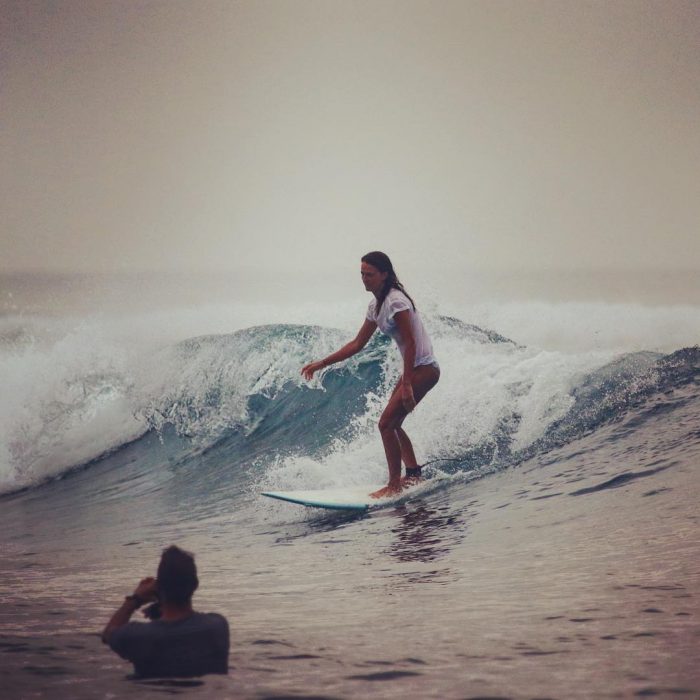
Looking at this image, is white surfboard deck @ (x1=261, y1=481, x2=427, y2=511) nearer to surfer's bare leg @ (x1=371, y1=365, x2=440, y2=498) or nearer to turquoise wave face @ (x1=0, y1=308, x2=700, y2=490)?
surfer's bare leg @ (x1=371, y1=365, x2=440, y2=498)

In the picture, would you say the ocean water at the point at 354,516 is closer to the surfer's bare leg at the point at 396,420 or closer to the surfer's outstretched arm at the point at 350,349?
the surfer's bare leg at the point at 396,420

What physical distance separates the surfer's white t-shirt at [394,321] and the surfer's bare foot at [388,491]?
29.2 inches

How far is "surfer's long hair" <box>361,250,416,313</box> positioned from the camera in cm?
530

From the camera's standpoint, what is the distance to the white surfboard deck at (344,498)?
17.6 ft

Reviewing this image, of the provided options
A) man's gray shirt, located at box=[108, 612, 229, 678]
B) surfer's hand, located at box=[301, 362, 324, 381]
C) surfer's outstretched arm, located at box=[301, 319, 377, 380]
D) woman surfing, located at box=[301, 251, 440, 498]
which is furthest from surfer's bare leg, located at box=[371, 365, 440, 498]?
man's gray shirt, located at box=[108, 612, 229, 678]

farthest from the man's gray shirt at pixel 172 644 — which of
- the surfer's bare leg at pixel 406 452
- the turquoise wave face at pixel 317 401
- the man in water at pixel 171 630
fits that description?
the turquoise wave face at pixel 317 401

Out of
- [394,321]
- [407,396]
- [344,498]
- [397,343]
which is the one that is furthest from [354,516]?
[394,321]

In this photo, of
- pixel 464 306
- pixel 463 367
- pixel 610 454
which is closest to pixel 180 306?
pixel 464 306

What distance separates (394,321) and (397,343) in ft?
0.43

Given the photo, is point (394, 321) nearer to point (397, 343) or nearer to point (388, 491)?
point (397, 343)

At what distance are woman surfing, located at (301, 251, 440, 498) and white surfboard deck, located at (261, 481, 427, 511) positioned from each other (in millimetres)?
57

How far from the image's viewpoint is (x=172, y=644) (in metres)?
2.29

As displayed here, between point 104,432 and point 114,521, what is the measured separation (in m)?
3.83

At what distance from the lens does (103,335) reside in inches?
474
